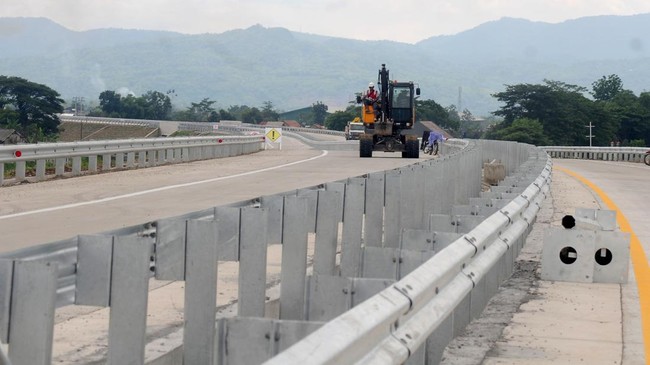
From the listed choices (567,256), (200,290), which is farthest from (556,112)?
(200,290)

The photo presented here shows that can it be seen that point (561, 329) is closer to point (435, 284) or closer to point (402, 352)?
point (435, 284)

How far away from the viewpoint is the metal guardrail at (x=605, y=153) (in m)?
65.6

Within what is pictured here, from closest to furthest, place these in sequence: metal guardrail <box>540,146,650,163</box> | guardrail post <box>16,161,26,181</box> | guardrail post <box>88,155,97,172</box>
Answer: guardrail post <box>16,161,26,181</box> < guardrail post <box>88,155,97,172</box> < metal guardrail <box>540,146,650,163</box>

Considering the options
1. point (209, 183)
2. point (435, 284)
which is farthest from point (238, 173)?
point (435, 284)

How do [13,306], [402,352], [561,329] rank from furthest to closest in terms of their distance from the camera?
[561,329] → [402,352] → [13,306]

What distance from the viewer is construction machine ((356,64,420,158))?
49.7 metres

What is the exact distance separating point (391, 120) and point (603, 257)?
1494 inches

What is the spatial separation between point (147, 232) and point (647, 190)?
25.3m

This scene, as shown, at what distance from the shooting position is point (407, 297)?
19.8 ft

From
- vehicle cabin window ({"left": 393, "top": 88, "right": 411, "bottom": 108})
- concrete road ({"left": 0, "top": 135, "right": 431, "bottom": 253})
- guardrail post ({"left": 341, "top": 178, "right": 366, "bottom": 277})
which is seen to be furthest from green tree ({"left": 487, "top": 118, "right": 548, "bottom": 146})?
guardrail post ({"left": 341, "top": 178, "right": 366, "bottom": 277})

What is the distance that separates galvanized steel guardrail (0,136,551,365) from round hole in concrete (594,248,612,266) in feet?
5.93

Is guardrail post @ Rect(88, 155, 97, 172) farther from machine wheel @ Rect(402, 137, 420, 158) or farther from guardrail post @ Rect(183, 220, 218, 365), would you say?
guardrail post @ Rect(183, 220, 218, 365)

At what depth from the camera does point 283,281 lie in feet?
27.2

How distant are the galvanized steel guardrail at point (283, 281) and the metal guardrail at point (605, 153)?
54.0m
